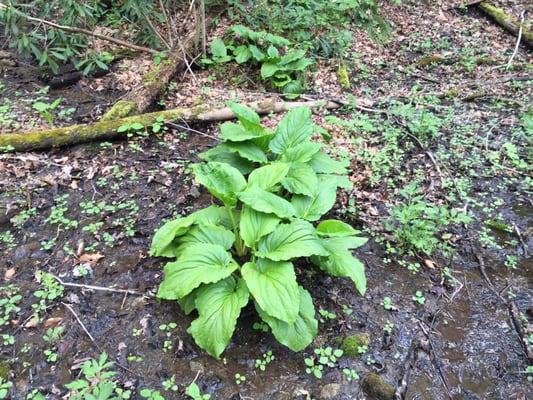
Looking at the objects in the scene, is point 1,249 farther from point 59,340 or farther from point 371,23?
point 371,23

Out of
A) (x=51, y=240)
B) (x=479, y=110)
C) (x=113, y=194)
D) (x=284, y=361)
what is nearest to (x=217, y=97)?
(x=113, y=194)

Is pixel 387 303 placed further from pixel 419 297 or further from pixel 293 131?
pixel 293 131

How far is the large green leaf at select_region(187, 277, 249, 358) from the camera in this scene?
2.89 metres

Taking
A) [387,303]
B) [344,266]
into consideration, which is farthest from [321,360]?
[387,303]

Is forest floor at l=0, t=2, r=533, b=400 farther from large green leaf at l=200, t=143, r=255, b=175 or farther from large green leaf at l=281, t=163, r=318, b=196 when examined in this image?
large green leaf at l=281, t=163, r=318, b=196

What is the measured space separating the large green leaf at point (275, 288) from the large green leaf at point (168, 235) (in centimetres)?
67

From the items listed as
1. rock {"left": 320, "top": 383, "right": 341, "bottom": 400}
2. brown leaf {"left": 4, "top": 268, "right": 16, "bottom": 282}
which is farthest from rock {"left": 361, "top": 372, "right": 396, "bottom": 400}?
brown leaf {"left": 4, "top": 268, "right": 16, "bottom": 282}

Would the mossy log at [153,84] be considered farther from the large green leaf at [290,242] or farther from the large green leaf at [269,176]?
the large green leaf at [290,242]

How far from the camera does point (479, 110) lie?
20.8 feet

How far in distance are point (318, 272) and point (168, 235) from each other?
4.48ft

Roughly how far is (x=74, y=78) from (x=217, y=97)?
223 cm

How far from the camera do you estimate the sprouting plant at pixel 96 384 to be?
2.59m

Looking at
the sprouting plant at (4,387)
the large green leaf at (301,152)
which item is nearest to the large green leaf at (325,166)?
the large green leaf at (301,152)

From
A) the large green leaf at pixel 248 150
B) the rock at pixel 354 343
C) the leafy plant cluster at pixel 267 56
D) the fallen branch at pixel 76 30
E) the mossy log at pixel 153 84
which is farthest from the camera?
the leafy plant cluster at pixel 267 56
